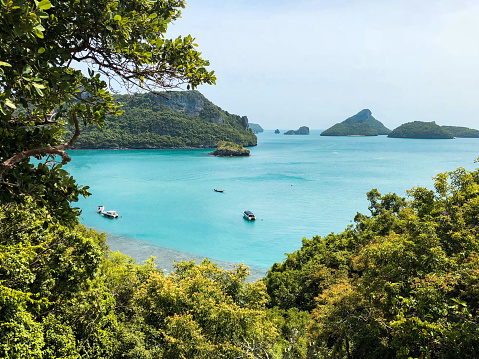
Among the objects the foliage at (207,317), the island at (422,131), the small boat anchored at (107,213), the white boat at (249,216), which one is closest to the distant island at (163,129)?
the small boat anchored at (107,213)

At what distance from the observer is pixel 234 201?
1768 inches

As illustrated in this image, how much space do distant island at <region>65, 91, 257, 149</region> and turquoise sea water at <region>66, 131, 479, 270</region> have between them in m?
36.8

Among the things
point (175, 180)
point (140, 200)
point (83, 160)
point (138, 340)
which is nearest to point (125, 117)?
point (83, 160)

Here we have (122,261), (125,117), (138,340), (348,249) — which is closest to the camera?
(138,340)

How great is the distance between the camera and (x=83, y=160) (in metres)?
82.1

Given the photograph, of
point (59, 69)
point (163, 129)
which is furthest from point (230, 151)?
point (59, 69)

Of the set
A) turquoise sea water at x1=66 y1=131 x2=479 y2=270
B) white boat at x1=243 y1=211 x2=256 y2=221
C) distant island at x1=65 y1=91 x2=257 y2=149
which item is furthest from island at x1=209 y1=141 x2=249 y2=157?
white boat at x1=243 y1=211 x2=256 y2=221

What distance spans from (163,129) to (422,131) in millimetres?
150040

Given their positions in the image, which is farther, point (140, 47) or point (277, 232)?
point (277, 232)

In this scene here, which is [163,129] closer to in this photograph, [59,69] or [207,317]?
[207,317]

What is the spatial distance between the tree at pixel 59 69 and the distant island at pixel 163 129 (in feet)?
350

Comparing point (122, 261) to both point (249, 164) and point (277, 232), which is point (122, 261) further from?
point (249, 164)

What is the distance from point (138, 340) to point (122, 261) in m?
10.6

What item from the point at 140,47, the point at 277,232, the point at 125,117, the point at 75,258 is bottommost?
the point at 277,232
